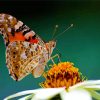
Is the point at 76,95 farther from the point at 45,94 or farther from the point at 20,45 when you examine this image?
the point at 20,45

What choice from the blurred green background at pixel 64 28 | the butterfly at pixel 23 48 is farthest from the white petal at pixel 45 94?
the blurred green background at pixel 64 28

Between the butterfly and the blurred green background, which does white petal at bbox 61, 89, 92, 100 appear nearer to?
the butterfly

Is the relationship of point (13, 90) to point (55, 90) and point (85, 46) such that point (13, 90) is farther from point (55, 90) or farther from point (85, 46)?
point (55, 90)

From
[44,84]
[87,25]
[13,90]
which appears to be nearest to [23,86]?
[13,90]

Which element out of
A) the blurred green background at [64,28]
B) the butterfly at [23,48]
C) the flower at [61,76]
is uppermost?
the blurred green background at [64,28]

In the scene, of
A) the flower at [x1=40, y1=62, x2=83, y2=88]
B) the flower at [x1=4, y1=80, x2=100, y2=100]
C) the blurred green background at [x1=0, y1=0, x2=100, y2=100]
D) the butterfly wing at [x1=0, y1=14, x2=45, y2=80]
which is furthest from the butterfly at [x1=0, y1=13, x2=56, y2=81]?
the blurred green background at [x1=0, y1=0, x2=100, y2=100]

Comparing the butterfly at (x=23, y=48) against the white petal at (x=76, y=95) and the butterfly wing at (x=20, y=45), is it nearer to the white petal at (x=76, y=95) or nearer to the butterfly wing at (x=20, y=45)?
the butterfly wing at (x=20, y=45)

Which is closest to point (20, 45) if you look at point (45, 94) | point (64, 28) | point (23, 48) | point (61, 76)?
point (23, 48)

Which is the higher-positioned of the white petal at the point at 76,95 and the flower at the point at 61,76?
the flower at the point at 61,76
